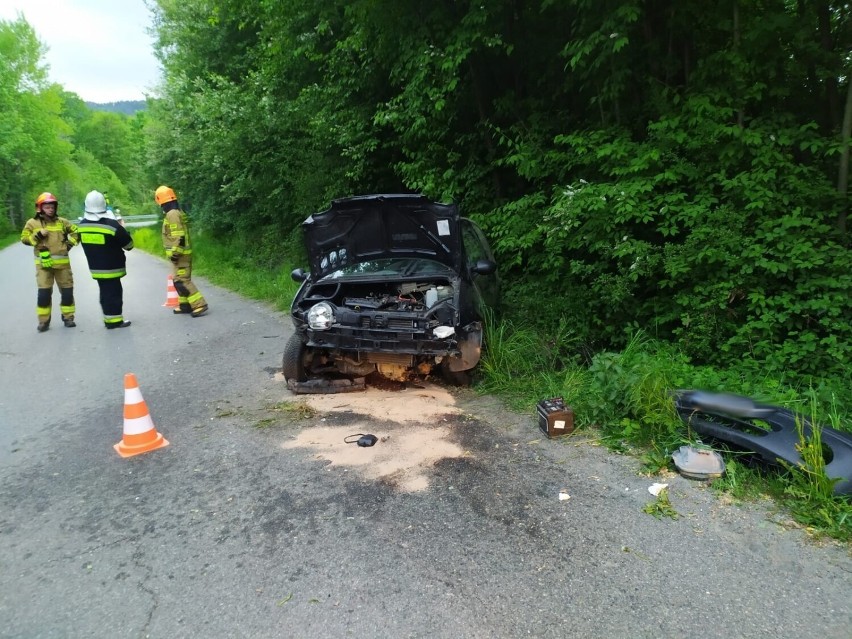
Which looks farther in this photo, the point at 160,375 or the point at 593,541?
the point at 160,375

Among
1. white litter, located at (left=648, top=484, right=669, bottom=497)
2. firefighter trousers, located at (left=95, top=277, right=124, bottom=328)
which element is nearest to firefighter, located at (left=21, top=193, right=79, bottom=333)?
firefighter trousers, located at (left=95, top=277, right=124, bottom=328)

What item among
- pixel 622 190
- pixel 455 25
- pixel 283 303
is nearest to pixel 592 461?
pixel 622 190

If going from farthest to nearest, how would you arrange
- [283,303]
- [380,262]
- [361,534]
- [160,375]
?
[283,303]
[160,375]
[380,262]
[361,534]

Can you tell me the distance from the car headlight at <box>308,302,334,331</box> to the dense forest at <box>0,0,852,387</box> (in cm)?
251

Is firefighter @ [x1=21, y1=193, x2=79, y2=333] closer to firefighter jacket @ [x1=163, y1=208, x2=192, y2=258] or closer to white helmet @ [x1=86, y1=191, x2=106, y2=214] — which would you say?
white helmet @ [x1=86, y1=191, x2=106, y2=214]

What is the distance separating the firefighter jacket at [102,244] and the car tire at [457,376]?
5611 millimetres

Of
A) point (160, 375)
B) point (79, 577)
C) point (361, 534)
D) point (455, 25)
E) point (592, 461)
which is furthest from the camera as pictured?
point (455, 25)

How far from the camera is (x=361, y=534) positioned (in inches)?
124

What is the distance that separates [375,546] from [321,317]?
7.91 feet

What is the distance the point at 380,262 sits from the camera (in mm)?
5891

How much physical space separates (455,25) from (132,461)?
20.1ft

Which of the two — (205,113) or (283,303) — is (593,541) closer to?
(283,303)

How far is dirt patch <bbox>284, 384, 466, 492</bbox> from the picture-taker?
3.89 metres

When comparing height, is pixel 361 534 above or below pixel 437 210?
below
